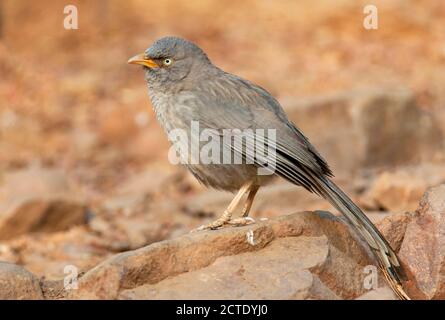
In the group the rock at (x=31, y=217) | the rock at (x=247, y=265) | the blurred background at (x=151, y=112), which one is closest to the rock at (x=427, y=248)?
the rock at (x=247, y=265)

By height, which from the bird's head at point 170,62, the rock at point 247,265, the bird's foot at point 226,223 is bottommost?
the rock at point 247,265

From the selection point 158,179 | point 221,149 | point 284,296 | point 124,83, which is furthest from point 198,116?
point 124,83

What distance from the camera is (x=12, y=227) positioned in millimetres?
10195

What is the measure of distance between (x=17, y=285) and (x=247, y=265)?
1.40 meters

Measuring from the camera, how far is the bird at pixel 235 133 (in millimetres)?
6121

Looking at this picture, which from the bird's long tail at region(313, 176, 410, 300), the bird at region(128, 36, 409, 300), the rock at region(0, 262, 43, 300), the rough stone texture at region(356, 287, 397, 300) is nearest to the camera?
the rough stone texture at region(356, 287, 397, 300)

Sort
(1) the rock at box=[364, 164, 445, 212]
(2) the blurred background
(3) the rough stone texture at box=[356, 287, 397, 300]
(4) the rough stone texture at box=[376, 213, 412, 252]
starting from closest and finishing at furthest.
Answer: (3) the rough stone texture at box=[356, 287, 397, 300], (4) the rough stone texture at box=[376, 213, 412, 252], (1) the rock at box=[364, 164, 445, 212], (2) the blurred background

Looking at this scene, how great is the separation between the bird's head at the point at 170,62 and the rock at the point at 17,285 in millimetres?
1878

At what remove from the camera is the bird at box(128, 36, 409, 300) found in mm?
6121

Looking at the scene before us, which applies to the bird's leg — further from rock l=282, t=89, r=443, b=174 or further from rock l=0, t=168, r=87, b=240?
rock l=282, t=89, r=443, b=174

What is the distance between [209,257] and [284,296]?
0.68 m

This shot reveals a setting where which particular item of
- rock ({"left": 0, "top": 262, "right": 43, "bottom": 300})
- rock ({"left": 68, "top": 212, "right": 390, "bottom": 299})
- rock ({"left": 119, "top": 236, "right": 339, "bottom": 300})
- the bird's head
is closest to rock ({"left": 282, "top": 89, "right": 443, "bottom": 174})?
the bird's head

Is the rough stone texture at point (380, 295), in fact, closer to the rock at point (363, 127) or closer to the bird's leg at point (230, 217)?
the bird's leg at point (230, 217)

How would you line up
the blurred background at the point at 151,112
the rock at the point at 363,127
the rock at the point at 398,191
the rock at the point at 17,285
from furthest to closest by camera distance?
the rock at the point at 363,127 → the blurred background at the point at 151,112 → the rock at the point at 398,191 → the rock at the point at 17,285
